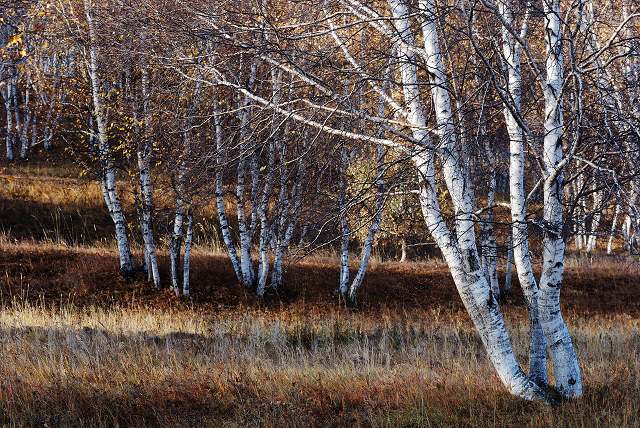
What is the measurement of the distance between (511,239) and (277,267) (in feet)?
34.7

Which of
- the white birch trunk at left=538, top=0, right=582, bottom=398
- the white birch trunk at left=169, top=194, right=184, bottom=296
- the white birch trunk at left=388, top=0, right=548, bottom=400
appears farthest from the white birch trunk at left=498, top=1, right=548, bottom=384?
the white birch trunk at left=169, top=194, right=184, bottom=296

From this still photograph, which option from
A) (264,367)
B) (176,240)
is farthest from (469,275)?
(176,240)

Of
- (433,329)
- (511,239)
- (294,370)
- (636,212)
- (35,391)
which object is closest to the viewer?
(636,212)

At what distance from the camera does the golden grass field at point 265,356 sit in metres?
6.14

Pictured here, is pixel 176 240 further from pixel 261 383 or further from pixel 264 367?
pixel 261 383

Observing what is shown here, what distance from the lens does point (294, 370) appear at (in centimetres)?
766

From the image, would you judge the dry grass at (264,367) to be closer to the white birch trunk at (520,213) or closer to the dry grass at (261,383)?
the dry grass at (261,383)

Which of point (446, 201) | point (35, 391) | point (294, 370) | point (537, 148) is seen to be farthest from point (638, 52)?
point (446, 201)

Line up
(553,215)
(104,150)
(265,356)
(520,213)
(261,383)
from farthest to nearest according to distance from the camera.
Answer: (104,150) < (265,356) < (261,383) < (520,213) < (553,215)

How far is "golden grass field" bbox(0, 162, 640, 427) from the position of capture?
6.14 metres

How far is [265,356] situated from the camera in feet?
28.8

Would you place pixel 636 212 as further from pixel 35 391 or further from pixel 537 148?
pixel 35 391

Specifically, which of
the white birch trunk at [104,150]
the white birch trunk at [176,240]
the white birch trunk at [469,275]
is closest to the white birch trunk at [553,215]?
the white birch trunk at [469,275]

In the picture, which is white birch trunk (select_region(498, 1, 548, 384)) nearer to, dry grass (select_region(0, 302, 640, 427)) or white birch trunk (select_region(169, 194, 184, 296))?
dry grass (select_region(0, 302, 640, 427))
